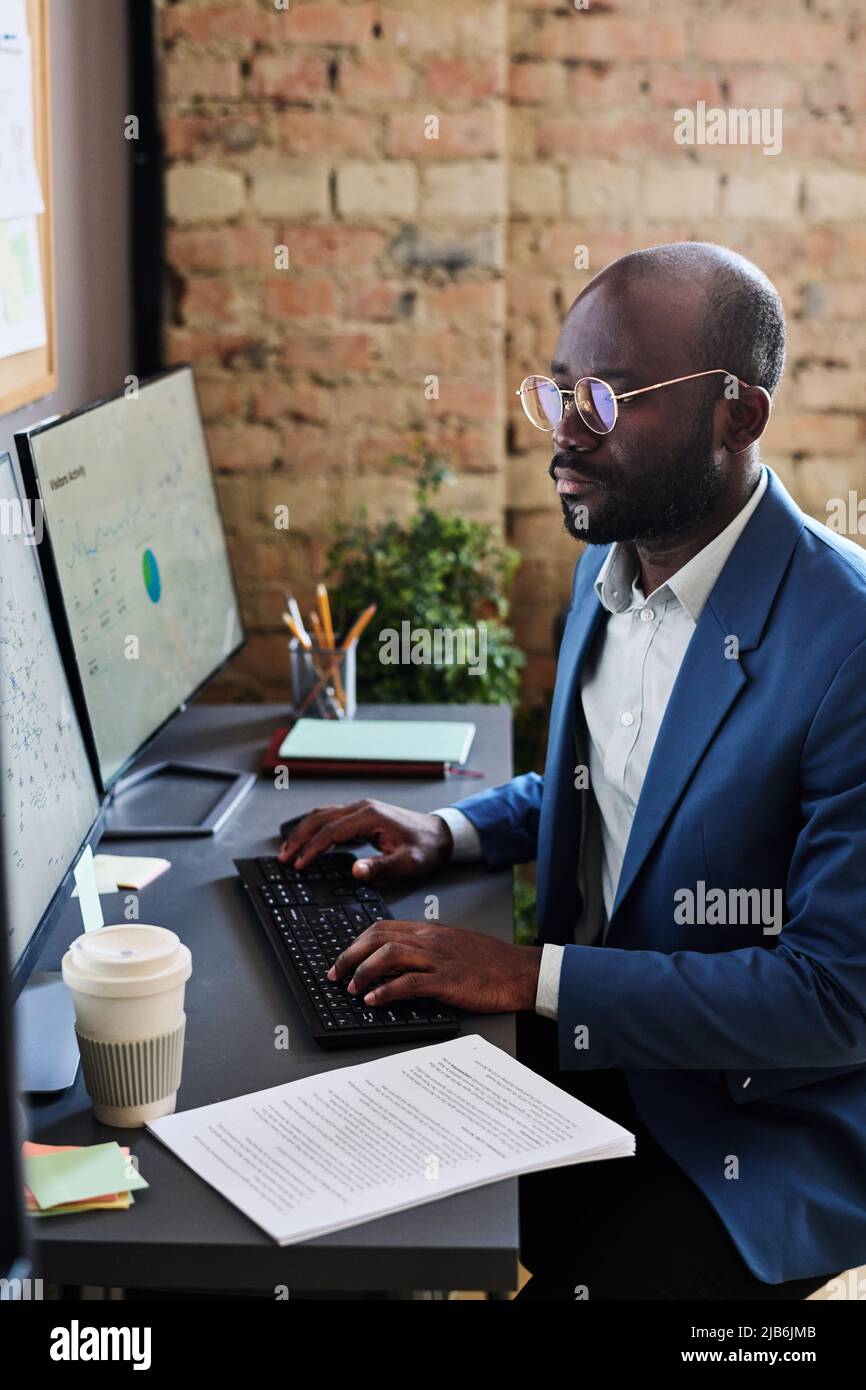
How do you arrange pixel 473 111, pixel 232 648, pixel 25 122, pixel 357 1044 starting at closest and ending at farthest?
1. pixel 357 1044
2. pixel 25 122
3. pixel 232 648
4. pixel 473 111

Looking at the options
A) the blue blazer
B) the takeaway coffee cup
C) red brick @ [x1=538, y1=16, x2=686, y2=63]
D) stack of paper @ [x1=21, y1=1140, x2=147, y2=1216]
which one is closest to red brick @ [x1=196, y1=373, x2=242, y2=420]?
red brick @ [x1=538, y1=16, x2=686, y2=63]

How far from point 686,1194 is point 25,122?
1573 mm

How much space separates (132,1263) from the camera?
99 centimetres

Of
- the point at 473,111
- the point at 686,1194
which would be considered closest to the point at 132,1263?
the point at 686,1194

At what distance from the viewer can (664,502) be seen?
1552mm

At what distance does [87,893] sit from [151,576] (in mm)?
640

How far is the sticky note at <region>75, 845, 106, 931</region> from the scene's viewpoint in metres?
1.39

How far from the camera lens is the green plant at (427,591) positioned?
2455 millimetres

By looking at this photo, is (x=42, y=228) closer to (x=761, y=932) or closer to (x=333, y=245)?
(x=333, y=245)

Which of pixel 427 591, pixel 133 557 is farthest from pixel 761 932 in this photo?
pixel 427 591

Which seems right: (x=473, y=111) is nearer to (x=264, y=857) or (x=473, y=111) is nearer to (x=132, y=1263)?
(x=264, y=857)

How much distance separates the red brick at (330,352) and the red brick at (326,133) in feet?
1.03

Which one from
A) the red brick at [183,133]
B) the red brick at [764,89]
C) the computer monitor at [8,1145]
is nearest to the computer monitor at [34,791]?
the computer monitor at [8,1145]

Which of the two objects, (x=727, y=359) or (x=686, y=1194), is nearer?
(x=686, y=1194)
